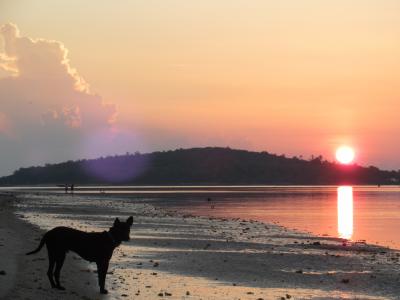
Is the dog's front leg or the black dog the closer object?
the dog's front leg

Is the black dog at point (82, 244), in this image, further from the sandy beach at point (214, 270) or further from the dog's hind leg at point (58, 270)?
the sandy beach at point (214, 270)

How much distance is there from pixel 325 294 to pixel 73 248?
6.76m

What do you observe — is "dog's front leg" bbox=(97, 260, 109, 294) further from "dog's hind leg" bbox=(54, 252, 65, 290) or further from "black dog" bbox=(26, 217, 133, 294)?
"dog's hind leg" bbox=(54, 252, 65, 290)

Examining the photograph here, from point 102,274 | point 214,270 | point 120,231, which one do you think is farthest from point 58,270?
point 214,270

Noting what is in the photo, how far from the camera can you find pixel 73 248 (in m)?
16.2

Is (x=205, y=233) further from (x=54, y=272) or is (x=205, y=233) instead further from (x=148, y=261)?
(x=54, y=272)

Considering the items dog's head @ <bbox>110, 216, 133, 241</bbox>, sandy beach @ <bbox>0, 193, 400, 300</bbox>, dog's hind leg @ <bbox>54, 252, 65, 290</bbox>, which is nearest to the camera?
dog's hind leg @ <bbox>54, 252, 65, 290</bbox>

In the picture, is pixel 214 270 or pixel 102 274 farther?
pixel 214 270

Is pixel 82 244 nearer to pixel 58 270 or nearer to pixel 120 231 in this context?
pixel 58 270

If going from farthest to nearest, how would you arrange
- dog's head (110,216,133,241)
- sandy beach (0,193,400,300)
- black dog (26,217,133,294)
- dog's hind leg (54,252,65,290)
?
sandy beach (0,193,400,300) < dog's head (110,216,133,241) < black dog (26,217,133,294) < dog's hind leg (54,252,65,290)

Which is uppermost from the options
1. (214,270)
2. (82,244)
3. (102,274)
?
(82,244)

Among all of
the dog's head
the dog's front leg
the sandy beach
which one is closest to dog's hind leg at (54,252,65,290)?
the sandy beach

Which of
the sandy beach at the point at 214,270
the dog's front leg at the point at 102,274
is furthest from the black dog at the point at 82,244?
the sandy beach at the point at 214,270

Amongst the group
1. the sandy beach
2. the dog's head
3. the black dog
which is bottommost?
the sandy beach
